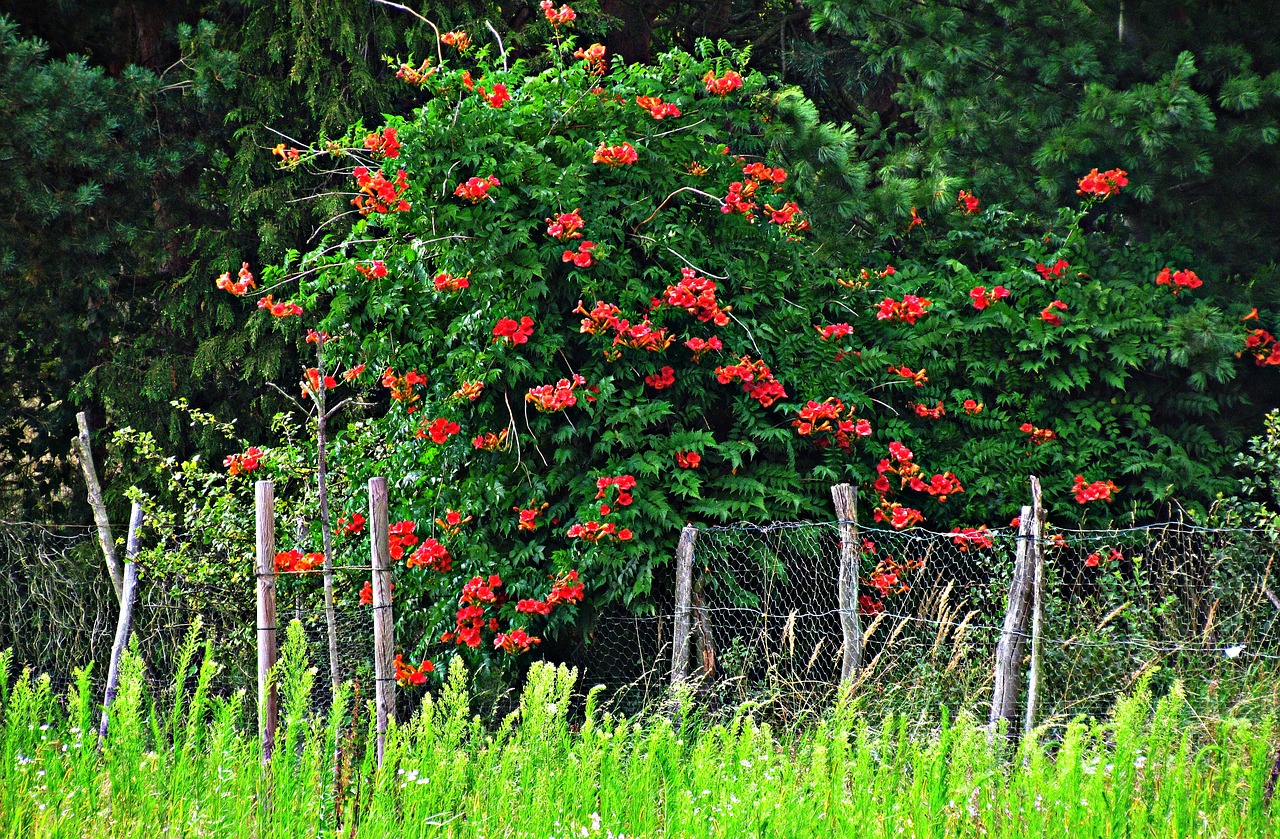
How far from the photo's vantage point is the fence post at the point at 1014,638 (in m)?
4.10

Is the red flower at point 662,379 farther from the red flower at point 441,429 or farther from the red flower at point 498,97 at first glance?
the red flower at point 498,97

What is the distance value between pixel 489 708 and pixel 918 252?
3.55 metres

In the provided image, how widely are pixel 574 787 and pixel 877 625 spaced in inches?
58.6

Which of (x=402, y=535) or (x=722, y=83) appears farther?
(x=722, y=83)

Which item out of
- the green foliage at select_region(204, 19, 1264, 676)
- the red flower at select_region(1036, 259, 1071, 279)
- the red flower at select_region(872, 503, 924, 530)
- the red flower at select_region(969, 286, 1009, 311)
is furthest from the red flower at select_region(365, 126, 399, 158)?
the red flower at select_region(1036, 259, 1071, 279)

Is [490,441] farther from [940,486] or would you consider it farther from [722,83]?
[940,486]

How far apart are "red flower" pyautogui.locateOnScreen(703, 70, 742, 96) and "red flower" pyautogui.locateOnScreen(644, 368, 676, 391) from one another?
134cm

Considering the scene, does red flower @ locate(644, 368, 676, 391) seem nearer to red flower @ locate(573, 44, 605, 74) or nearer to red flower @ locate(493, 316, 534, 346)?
red flower @ locate(493, 316, 534, 346)

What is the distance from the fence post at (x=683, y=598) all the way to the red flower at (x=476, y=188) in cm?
165

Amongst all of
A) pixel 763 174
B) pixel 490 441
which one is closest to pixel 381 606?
pixel 490 441

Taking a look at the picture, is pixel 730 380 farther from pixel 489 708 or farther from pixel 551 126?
pixel 489 708

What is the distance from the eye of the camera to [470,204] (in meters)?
5.12

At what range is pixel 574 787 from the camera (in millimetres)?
3414

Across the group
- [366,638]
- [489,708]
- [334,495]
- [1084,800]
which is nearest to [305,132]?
[334,495]
